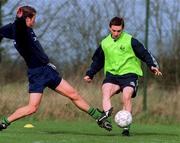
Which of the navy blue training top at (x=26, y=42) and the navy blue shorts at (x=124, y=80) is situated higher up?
the navy blue training top at (x=26, y=42)

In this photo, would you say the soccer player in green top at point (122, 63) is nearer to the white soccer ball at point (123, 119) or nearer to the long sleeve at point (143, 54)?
the long sleeve at point (143, 54)

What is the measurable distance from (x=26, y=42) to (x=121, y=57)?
1608 mm

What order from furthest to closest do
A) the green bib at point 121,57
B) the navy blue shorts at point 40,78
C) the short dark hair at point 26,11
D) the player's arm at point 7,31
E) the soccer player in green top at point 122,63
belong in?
the green bib at point 121,57 < the soccer player in green top at point 122,63 < the navy blue shorts at point 40,78 < the player's arm at point 7,31 < the short dark hair at point 26,11

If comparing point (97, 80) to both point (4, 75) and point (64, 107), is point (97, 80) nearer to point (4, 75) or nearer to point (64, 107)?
point (64, 107)

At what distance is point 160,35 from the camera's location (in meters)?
17.4

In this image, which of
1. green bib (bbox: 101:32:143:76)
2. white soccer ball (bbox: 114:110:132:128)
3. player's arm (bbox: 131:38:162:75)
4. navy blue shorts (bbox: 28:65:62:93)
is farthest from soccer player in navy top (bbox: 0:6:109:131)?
player's arm (bbox: 131:38:162:75)

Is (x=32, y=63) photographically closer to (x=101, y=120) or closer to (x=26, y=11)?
(x=26, y=11)

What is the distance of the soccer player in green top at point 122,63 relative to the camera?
1000 cm

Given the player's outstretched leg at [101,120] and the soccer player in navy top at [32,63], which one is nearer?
the soccer player in navy top at [32,63]

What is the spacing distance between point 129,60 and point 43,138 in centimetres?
210

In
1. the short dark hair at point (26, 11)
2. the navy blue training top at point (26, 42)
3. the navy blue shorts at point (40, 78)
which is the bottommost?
the navy blue shorts at point (40, 78)

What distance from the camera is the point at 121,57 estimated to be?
1016 cm

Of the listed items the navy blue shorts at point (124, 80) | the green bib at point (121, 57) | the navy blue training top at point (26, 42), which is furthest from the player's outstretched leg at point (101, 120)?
the navy blue training top at point (26, 42)

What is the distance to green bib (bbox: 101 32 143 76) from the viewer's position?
1012 cm
